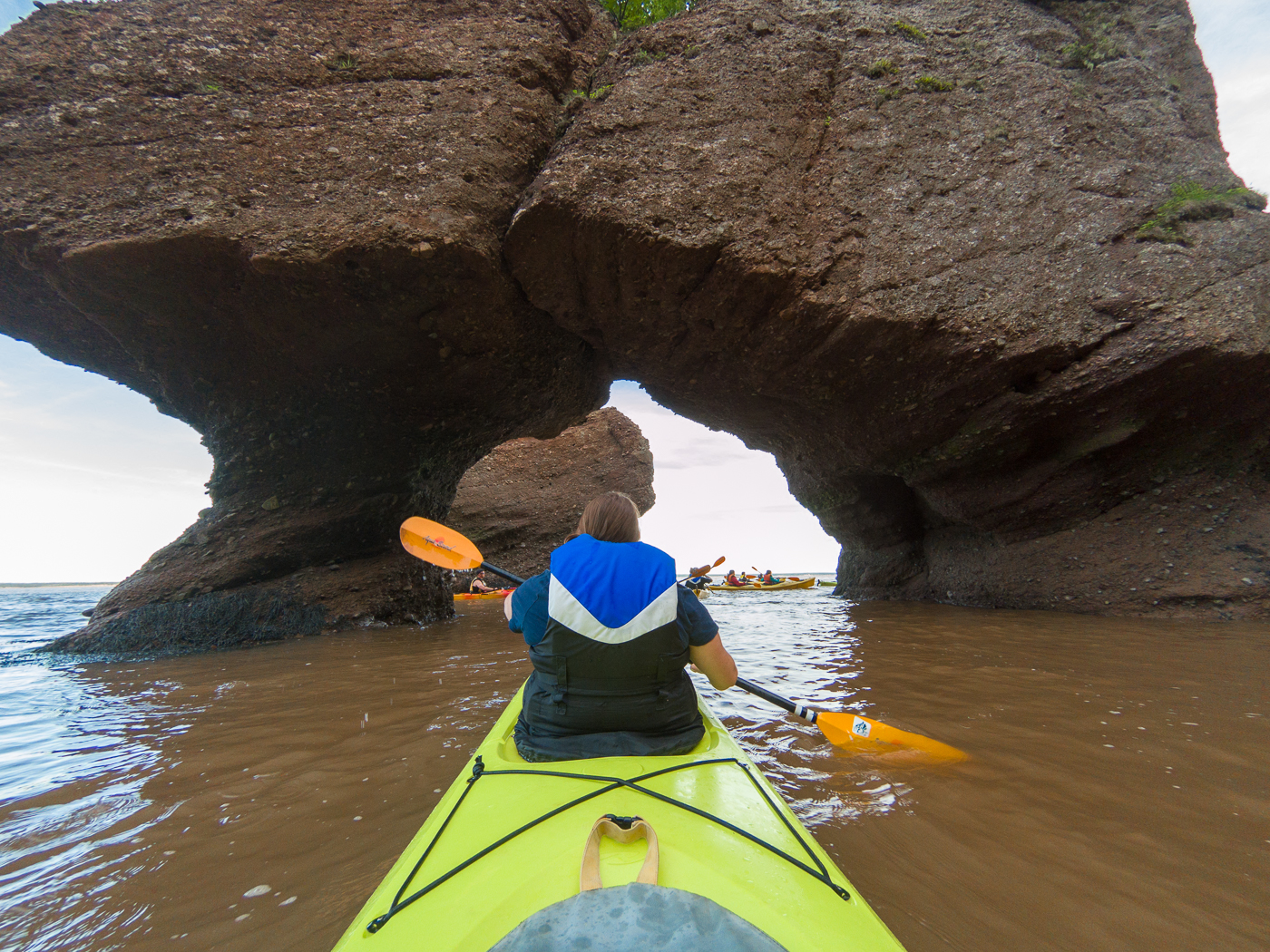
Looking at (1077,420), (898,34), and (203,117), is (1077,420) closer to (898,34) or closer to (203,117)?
(898,34)

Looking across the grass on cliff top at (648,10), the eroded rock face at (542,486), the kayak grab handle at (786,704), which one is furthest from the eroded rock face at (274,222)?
the eroded rock face at (542,486)

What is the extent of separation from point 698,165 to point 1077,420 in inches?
190

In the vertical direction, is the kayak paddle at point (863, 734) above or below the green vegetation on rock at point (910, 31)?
below

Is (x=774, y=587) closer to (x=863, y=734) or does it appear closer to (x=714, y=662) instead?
(x=863, y=734)

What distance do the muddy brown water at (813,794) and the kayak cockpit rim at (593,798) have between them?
0.42 metres

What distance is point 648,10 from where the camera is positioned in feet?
23.6

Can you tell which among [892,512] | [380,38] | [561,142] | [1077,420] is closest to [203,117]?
[380,38]

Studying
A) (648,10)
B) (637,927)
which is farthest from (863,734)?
(648,10)

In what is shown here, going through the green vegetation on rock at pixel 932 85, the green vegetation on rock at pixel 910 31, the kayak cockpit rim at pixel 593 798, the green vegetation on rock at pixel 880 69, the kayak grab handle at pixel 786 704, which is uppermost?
the green vegetation on rock at pixel 910 31

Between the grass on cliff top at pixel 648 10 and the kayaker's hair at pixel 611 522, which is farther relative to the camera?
the grass on cliff top at pixel 648 10

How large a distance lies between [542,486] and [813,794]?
1398 cm

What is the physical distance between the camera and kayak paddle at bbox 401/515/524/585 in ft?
14.0

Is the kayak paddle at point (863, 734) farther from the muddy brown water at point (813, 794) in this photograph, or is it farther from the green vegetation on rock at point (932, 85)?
the green vegetation on rock at point (932, 85)

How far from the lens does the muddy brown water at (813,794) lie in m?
1.48
